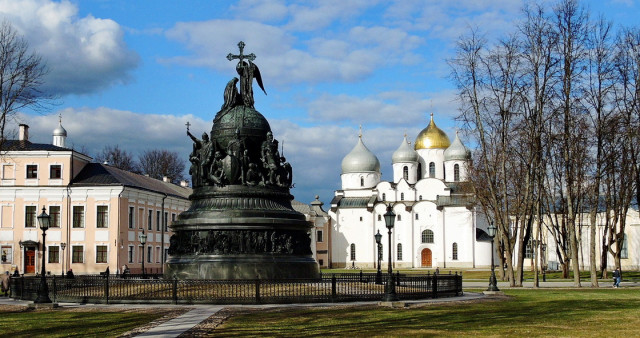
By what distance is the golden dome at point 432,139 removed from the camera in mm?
108500

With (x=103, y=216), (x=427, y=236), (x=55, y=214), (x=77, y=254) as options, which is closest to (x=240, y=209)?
(x=103, y=216)

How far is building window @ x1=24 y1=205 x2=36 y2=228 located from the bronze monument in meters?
38.5

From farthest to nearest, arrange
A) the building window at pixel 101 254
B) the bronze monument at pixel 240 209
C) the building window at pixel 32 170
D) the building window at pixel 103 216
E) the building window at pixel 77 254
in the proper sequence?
the building window at pixel 32 170
the building window at pixel 103 216
the building window at pixel 77 254
the building window at pixel 101 254
the bronze monument at pixel 240 209

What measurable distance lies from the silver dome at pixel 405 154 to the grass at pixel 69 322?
87616 mm

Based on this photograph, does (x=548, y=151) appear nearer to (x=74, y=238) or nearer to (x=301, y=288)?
(x=301, y=288)

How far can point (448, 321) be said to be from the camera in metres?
19.8

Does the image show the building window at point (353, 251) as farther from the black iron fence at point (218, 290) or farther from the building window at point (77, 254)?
the black iron fence at point (218, 290)

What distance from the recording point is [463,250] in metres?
97.9

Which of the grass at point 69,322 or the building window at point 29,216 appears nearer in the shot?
the grass at point 69,322

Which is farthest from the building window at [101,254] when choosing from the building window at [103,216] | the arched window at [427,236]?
the arched window at [427,236]

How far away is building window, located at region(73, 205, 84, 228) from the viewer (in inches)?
2512

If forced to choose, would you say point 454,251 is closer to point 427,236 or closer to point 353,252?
point 427,236

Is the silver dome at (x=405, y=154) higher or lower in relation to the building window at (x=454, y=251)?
higher

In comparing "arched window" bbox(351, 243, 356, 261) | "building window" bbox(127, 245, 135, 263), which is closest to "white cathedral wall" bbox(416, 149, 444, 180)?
"arched window" bbox(351, 243, 356, 261)
